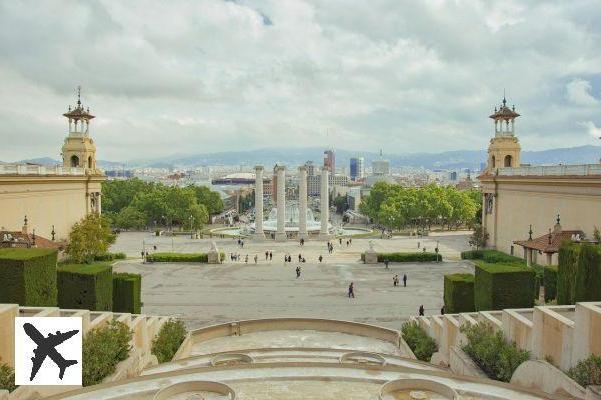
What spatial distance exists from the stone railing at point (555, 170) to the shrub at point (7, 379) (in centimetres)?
3994

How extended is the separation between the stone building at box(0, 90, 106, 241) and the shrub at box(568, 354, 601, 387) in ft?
137

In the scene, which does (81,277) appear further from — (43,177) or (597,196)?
(597,196)

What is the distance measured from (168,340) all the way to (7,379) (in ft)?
31.3

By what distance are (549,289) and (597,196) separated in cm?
1330

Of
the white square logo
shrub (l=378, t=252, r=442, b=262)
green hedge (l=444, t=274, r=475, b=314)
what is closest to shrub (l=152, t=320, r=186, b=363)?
the white square logo

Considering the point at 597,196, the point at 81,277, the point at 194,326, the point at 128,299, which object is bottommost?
the point at 194,326

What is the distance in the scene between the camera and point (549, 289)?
2988 cm

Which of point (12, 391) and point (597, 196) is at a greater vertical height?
point (597, 196)

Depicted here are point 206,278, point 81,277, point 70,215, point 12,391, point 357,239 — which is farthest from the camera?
point 357,239

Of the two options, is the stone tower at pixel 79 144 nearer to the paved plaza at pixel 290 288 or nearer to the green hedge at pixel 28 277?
the paved plaza at pixel 290 288

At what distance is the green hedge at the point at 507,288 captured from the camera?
22922 mm

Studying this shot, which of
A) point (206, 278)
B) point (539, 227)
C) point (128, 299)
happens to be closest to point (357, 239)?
point (539, 227)

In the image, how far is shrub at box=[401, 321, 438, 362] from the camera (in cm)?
2212

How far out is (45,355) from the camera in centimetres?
1277
